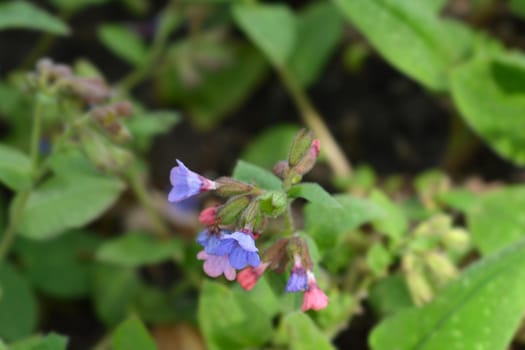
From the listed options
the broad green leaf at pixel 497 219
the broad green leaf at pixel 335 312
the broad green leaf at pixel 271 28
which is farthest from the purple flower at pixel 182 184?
the broad green leaf at pixel 271 28

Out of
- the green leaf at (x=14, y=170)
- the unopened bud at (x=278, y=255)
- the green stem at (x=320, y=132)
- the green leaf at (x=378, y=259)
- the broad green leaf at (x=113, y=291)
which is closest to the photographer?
the unopened bud at (x=278, y=255)

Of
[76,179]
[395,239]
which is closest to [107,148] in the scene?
[76,179]

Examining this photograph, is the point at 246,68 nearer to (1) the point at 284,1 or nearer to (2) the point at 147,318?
(1) the point at 284,1

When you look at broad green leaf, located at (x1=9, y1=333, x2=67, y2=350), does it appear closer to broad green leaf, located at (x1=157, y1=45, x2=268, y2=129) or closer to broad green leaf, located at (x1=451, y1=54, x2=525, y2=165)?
broad green leaf, located at (x1=451, y1=54, x2=525, y2=165)

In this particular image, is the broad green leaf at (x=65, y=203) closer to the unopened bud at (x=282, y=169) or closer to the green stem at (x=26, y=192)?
the green stem at (x=26, y=192)

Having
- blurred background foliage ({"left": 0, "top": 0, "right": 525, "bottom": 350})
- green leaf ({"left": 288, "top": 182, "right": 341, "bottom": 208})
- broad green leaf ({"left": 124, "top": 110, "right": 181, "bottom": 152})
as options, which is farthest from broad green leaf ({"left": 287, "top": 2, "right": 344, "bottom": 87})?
green leaf ({"left": 288, "top": 182, "right": 341, "bottom": 208})
